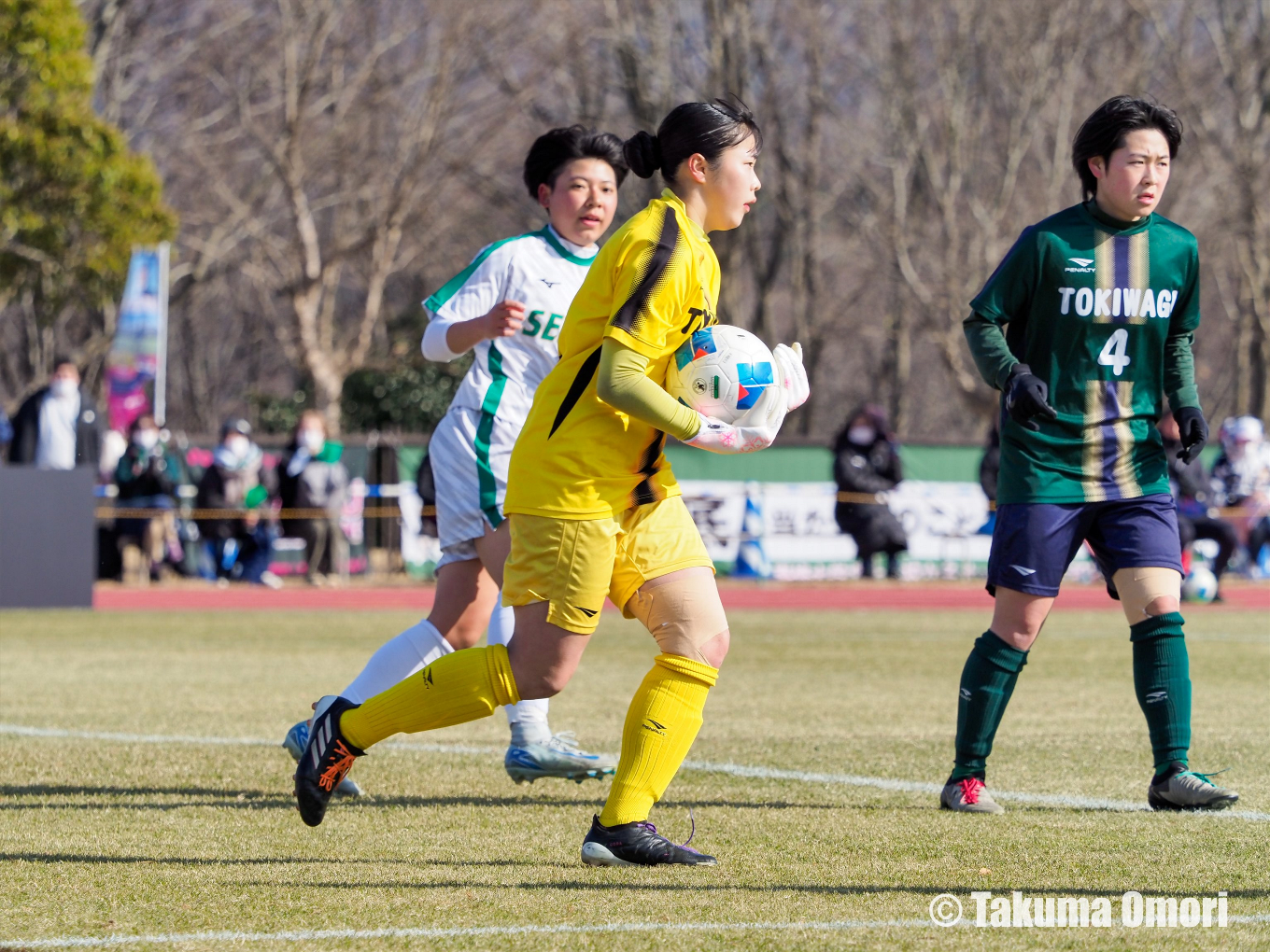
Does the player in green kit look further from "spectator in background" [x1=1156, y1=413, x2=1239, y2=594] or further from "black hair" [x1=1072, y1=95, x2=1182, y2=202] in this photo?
"spectator in background" [x1=1156, y1=413, x2=1239, y2=594]

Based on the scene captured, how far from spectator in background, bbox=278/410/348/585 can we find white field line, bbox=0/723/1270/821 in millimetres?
12930

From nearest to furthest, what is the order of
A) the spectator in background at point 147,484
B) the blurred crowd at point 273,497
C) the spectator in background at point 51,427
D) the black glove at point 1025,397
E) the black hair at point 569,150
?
the black glove at point 1025,397, the black hair at point 569,150, the spectator in background at point 51,427, the spectator in background at point 147,484, the blurred crowd at point 273,497

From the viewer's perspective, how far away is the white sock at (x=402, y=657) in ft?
18.5

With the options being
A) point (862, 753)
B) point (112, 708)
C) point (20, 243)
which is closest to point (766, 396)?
point (862, 753)

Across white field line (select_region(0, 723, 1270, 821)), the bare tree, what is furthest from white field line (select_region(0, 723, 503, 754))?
the bare tree

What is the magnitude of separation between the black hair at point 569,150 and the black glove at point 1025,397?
1597 mm

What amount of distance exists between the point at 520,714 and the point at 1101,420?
7.42 ft

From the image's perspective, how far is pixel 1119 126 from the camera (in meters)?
5.65

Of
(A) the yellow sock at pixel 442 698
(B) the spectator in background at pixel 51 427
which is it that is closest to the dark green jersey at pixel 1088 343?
(A) the yellow sock at pixel 442 698

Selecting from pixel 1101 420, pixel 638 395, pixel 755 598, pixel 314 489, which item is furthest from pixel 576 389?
pixel 314 489

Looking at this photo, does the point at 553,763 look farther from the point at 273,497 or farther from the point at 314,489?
the point at 273,497

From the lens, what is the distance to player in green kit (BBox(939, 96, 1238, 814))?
5.64 metres

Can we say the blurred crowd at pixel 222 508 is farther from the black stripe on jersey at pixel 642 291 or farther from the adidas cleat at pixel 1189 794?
the black stripe on jersey at pixel 642 291

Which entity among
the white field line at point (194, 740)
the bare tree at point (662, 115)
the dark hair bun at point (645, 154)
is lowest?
the white field line at point (194, 740)
